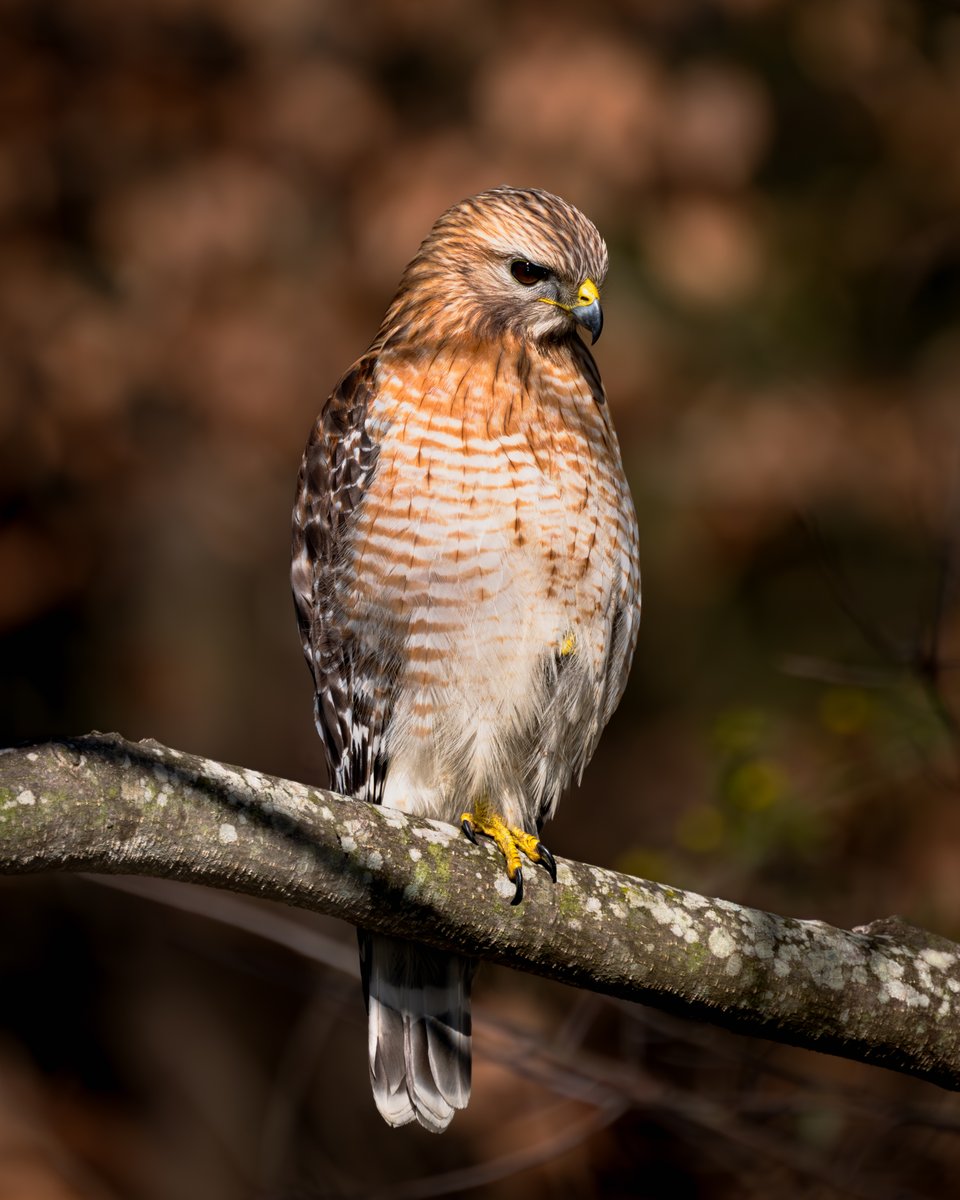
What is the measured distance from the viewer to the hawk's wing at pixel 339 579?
3951 mm

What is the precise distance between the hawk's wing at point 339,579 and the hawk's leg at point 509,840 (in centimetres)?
33

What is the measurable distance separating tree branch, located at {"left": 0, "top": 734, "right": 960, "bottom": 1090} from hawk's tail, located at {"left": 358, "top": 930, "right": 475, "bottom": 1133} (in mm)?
951

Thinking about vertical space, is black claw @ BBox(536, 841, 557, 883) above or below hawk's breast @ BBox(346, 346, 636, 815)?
below

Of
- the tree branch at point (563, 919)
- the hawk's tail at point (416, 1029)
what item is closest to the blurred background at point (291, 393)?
the hawk's tail at point (416, 1029)

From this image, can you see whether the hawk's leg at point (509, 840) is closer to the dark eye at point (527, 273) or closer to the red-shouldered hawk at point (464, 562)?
the red-shouldered hawk at point (464, 562)

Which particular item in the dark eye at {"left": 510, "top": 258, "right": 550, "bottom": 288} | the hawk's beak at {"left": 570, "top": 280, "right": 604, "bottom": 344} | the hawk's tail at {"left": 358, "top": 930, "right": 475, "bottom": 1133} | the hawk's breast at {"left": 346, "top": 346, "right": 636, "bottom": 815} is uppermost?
the dark eye at {"left": 510, "top": 258, "right": 550, "bottom": 288}

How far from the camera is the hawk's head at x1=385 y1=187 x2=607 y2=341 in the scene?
397cm

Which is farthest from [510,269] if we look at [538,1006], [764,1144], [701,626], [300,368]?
[701,626]

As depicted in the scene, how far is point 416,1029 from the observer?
4.00m

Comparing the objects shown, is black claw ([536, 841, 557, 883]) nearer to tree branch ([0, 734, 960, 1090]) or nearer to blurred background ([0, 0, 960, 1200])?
tree branch ([0, 734, 960, 1090])

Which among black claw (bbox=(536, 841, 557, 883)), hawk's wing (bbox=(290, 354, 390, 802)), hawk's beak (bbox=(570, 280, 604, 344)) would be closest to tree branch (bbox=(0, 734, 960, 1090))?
black claw (bbox=(536, 841, 557, 883))

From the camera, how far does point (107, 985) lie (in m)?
7.67

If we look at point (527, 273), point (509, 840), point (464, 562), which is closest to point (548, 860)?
point (509, 840)

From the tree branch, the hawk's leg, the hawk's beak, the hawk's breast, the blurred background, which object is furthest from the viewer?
the blurred background
